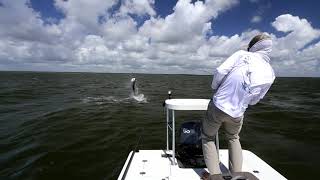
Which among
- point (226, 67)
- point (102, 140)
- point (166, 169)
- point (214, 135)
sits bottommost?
point (102, 140)

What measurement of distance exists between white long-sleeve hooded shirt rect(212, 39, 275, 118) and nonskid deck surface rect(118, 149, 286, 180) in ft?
4.81

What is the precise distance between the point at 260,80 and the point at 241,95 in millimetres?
322

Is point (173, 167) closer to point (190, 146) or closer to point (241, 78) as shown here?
point (190, 146)

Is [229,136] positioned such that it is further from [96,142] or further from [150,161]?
[96,142]

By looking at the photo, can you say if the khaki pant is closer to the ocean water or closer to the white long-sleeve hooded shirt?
the white long-sleeve hooded shirt

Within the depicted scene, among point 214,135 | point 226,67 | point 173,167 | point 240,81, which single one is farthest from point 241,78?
point 173,167

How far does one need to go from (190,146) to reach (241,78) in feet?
7.27

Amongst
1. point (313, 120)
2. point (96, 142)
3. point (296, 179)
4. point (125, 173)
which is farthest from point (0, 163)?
point (313, 120)

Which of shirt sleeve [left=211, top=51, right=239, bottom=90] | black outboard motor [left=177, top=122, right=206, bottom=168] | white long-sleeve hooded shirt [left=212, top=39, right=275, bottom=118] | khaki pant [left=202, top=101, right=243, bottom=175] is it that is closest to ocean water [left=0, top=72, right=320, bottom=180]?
black outboard motor [left=177, top=122, right=206, bottom=168]

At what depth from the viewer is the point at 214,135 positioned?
162 inches

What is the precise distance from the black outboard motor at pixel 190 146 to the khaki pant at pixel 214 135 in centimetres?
93

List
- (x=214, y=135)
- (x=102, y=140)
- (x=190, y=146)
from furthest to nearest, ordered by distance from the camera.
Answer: (x=102, y=140) → (x=190, y=146) → (x=214, y=135)

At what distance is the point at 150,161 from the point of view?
534 centimetres

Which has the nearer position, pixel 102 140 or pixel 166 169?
pixel 166 169
